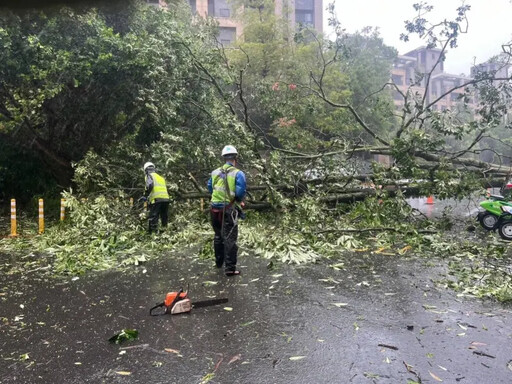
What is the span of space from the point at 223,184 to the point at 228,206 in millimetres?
307

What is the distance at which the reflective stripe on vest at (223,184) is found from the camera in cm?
561

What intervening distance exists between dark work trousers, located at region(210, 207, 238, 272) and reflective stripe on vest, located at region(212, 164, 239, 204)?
0.45 ft

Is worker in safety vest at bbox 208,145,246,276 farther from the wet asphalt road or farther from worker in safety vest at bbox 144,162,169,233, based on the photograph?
worker in safety vest at bbox 144,162,169,233

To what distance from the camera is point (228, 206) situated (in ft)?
18.5

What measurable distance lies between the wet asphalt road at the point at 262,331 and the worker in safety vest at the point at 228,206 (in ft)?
1.21

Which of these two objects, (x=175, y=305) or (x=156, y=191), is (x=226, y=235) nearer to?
(x=175, y=305)

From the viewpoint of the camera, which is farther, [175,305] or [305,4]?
[305,4]

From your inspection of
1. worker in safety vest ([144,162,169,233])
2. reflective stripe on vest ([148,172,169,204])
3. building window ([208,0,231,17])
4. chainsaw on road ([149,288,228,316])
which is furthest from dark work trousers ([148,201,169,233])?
building window ([208,0,231,17])

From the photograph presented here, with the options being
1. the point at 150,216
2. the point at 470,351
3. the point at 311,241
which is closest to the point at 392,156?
the point at 311,241

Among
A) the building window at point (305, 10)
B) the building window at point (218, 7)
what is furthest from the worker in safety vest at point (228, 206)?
the building window at point (305, 10)

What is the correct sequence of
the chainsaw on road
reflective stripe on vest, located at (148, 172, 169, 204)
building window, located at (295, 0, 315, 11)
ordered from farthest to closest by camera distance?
1. building window, located at (295, 0, 315, 11)
2. reflective stripe on vest, located at (148, 172, 169, 204)
3. the chainsaw on road

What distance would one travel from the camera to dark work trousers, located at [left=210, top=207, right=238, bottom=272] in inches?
217

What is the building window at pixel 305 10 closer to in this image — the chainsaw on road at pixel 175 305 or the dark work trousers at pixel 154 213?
the dark work trousers at pixel 154 213

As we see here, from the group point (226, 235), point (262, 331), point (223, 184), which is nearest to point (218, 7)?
point (223, 184)
